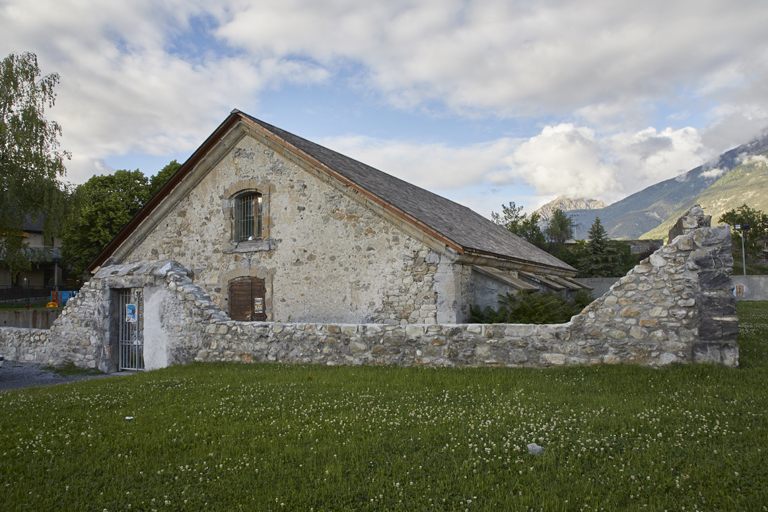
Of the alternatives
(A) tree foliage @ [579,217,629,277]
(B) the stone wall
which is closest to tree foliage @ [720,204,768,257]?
(A) tree foliage @ [579,217,629,277]

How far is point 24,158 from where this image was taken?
63.7ft

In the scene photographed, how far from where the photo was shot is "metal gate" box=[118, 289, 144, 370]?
11.4 metres

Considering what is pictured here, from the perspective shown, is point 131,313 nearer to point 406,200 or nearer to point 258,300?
point 258,300

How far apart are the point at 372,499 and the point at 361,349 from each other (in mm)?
5719

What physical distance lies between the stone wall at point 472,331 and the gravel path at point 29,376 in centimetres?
59

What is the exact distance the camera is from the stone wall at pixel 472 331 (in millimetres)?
7480

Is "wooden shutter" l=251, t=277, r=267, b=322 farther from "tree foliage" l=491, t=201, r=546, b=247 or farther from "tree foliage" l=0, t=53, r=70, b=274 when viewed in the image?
"tree foliage" l=491, t=201, r=546, b=247

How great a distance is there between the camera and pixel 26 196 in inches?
759

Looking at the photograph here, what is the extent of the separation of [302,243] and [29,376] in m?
7.69

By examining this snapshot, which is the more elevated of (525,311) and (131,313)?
(131,313)

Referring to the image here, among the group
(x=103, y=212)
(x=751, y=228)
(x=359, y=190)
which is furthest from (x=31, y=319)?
(x=751, y=228)

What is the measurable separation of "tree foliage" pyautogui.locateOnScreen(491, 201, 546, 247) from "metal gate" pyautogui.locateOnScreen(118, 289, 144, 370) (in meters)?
44.6

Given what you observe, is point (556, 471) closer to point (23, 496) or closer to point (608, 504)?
point (608, 504)

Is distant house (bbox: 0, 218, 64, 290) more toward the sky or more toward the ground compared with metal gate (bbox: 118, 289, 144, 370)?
more toward the sky
